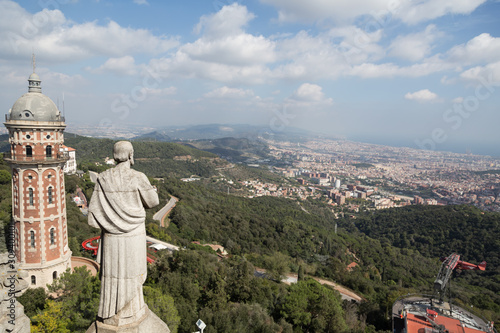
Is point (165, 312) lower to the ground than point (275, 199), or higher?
higher

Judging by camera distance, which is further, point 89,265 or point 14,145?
point 89,265

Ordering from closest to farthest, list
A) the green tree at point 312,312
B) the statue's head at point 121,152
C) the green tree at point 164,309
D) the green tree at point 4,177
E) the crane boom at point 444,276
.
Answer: the statue's head at point 121,152 → the green tree at point 164,309 → the green tree at point 312,312 → the crane boom at point 444,276 → the green tree at point 4,177

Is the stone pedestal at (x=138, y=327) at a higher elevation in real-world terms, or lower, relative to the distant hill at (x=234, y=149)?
higher

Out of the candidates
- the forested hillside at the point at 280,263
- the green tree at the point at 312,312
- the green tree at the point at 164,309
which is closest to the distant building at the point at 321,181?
the forested hillside at the point at 280,263

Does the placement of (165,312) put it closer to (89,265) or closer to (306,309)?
(89,265)

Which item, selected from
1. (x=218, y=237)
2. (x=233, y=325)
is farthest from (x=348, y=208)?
(x=233, y=325)

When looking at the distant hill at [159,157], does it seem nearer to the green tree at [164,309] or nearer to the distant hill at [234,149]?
the distant hill at [234,149]

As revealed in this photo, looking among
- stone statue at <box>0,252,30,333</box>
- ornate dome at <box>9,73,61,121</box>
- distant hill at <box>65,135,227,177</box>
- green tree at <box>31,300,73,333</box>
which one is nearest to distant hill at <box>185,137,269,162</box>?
distant hill at <box>65,135,227,177</box>
